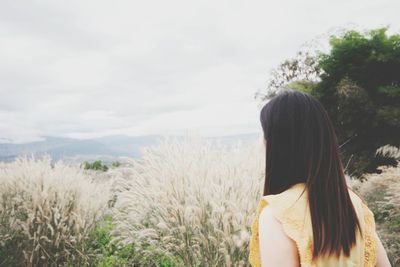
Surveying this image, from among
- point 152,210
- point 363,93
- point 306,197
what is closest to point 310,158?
point 306,197

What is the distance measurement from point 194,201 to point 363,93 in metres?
8.77

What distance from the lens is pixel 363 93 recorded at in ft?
34.3

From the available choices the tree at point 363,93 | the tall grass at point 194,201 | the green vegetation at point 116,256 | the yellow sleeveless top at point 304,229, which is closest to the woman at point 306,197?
the yellow sleeveless top at point 304,229

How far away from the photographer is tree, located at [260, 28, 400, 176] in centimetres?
1024

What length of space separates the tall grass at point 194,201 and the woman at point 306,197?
145cm

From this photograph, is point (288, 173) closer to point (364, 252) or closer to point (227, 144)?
point (364, 252)

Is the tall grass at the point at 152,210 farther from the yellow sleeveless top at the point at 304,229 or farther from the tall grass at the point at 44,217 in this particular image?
the yellow sleeveless top at the point at 304,229

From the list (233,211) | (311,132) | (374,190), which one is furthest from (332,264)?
(374,190)

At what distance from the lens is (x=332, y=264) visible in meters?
1.20

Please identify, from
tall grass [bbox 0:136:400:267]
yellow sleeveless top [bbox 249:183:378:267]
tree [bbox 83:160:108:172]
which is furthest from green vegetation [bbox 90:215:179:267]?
tree [bbox 83:160:108:172]

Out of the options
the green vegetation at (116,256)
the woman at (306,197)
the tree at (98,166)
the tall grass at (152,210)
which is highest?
the woman at (306,197)

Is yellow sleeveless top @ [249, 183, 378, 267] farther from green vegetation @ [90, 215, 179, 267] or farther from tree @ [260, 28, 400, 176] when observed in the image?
tree @ [260, 28, 400, 176]

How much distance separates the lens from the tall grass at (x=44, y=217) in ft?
14.0

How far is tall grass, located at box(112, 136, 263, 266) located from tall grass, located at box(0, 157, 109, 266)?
740 millimetres
